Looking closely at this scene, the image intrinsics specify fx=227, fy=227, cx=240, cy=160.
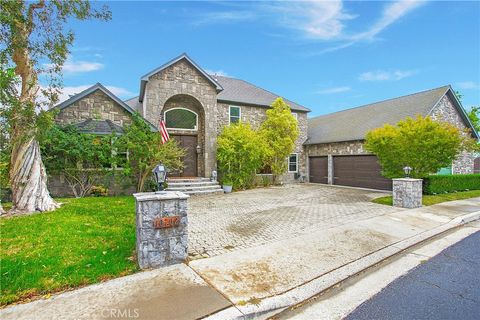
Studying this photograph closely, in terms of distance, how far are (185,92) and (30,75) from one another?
6803 millimetres

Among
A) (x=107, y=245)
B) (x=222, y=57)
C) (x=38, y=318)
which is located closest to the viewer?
(x=38, y=318)

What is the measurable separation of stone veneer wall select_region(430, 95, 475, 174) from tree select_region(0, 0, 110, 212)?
59.4 ft

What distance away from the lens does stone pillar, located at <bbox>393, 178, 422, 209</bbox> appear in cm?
845

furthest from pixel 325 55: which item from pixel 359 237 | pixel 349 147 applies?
pixel 359 237

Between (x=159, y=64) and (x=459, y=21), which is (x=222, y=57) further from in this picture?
(x=459, y=21)

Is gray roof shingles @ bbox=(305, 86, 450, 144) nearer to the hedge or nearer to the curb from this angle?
the hedge

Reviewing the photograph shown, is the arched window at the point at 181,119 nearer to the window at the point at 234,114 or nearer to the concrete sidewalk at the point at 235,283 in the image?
the window at the point at 234,114

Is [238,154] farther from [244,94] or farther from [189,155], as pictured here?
[244,94]

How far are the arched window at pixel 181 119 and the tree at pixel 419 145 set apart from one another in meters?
9.99

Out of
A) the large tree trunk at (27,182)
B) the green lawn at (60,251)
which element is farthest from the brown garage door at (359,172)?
the large tree trunk at (27,182)

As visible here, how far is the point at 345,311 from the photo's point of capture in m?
2.80

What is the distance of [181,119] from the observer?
1395cm

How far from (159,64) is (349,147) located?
1278 centimetres

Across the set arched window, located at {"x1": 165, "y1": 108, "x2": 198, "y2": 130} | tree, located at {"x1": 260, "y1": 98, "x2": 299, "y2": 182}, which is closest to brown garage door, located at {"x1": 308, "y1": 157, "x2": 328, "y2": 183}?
tree, located at {"x1": 260, "y1": 98, "x2": 299, "y2": 182}
